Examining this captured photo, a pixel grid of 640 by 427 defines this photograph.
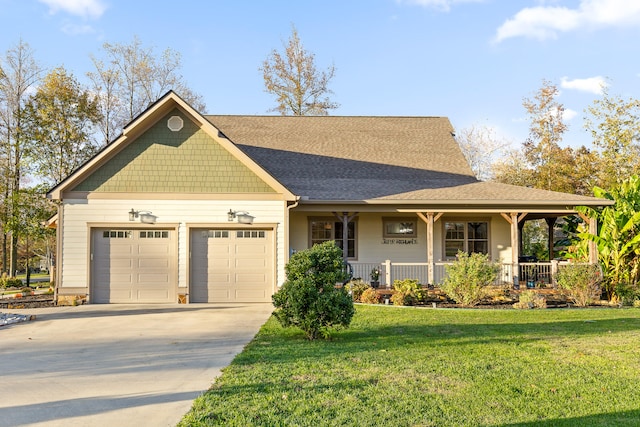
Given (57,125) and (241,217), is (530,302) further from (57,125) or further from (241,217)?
(57,125)

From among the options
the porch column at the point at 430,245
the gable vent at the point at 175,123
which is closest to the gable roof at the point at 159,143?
the gable vent at the point at 175,123

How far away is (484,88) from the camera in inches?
862

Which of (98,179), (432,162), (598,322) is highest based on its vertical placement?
(432,162)

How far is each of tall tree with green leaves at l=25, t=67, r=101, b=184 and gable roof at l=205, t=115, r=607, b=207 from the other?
340 inches

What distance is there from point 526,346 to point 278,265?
7.48m

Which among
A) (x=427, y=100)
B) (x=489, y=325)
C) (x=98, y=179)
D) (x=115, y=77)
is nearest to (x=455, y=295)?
(x=489, y=325)

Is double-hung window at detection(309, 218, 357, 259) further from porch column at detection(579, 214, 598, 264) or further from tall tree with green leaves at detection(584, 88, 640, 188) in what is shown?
tall tree with green leaves at detection(584, 88, 640, 188)

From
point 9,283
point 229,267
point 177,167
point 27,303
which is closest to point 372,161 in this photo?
point 229,267

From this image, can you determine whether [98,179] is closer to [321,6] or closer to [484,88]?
[321,6]

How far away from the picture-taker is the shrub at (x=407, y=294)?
12.1m

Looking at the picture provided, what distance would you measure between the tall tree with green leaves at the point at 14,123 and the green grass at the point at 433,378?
66.7 feet

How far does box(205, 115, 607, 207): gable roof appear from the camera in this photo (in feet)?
47.1

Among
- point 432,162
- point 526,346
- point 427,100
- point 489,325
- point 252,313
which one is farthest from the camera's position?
point 427,100

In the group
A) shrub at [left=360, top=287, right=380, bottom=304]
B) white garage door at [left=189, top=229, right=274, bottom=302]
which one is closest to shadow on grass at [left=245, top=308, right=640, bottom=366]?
shrub at [left=360, top=287, right=380, bottom=304]
